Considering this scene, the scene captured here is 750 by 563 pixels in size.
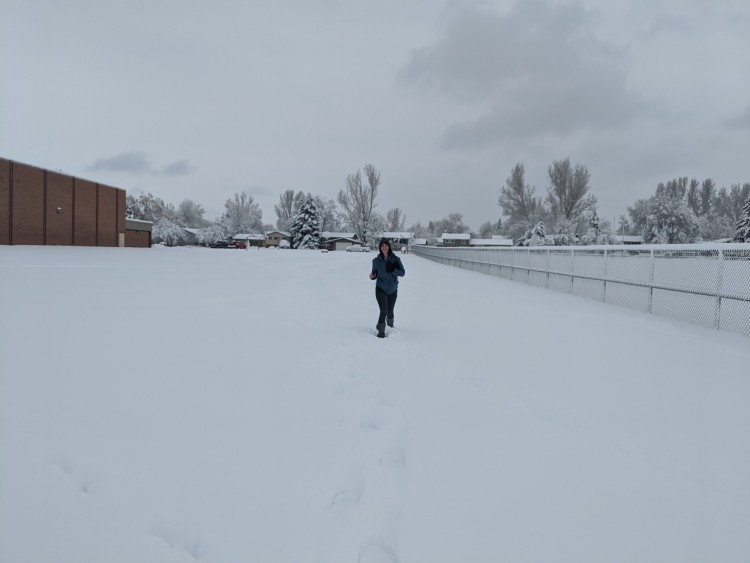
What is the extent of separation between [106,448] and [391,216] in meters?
Answer: 105

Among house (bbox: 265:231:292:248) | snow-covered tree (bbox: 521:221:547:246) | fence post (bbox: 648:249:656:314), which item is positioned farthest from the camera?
house (bbox: 265:231:292:248)

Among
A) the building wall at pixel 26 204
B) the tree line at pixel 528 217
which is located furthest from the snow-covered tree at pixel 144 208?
the building wall at pixel 26 204

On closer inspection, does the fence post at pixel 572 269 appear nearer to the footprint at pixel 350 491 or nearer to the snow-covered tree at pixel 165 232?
the footprint at pixel 350 491

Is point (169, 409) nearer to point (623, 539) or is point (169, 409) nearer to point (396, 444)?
point (396, 444)

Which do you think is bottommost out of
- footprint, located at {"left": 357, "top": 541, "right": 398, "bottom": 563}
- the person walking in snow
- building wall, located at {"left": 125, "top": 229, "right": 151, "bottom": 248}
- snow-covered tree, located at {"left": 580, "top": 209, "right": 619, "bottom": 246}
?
footprint, located at {"left": 357, "top": 541, "right": 398, "bottom": 563}

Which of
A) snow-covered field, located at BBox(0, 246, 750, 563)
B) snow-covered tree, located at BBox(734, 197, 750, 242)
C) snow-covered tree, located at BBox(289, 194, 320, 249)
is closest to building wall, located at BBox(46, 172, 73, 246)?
snow-covered field, located at BBox(0, 246, 750, 563)

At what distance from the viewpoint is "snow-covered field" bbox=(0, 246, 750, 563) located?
2.12m

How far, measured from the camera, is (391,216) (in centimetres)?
10594

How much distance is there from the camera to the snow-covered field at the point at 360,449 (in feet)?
6.97

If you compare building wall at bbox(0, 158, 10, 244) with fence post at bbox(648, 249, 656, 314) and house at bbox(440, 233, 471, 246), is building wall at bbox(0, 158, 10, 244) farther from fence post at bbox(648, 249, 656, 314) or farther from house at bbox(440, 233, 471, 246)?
house at bbox(440, 233, 471, 246)

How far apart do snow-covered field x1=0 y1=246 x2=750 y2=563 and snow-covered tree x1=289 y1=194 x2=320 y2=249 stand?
6744 cm

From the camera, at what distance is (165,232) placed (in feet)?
247

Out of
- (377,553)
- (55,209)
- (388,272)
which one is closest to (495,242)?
(55,209)

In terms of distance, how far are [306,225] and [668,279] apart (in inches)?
2628
